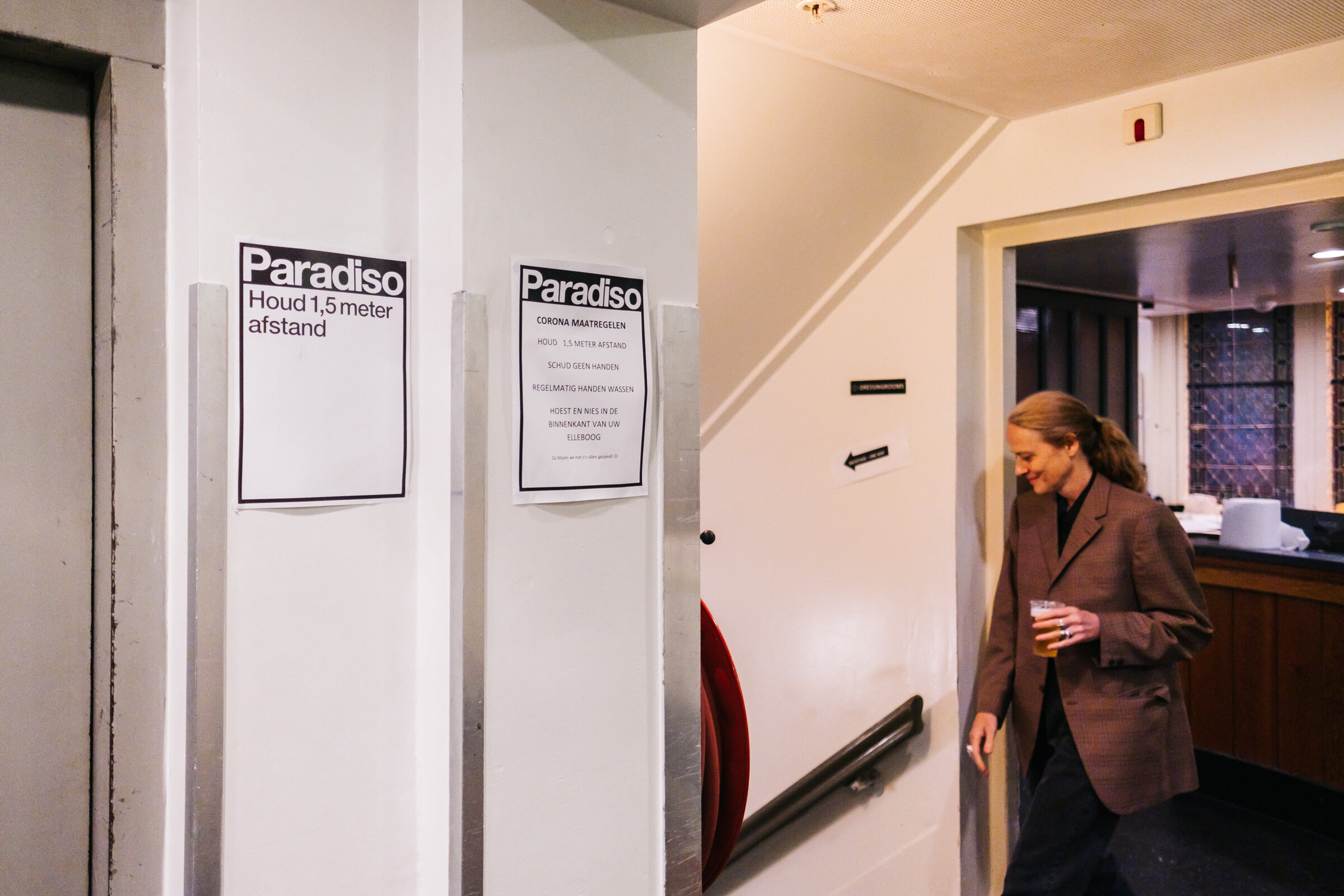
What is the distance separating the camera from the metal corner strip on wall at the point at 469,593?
104 cm

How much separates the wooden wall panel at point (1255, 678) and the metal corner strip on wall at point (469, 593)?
3.90 m

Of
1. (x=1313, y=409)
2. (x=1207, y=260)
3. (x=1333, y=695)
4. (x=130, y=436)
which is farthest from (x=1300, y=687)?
(x=130, y=436)

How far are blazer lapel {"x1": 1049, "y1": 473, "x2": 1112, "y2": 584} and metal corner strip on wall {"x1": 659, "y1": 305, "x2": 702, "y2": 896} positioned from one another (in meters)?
1.51

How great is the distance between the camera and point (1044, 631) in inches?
87.9

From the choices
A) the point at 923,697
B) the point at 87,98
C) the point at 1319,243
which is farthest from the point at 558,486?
the point at 1319,243

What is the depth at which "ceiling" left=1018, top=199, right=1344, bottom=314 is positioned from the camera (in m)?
2.68

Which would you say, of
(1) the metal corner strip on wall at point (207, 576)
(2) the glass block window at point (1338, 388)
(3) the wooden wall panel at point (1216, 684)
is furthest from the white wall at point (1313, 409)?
(1) the metal corner strip on wall at point (207, 576)

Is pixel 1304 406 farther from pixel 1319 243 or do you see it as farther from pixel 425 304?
pixel 425 304

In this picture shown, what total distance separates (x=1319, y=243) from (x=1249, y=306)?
282 cm

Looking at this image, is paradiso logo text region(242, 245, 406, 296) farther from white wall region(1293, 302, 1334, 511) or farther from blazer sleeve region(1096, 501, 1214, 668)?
white wall region(1293, 302, 1334, 511)

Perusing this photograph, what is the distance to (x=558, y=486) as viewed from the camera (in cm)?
111

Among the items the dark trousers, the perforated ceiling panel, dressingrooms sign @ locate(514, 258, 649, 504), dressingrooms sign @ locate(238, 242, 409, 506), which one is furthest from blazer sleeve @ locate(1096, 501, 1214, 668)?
dressingrooms sign @ locate(238, 242, 409, 506)

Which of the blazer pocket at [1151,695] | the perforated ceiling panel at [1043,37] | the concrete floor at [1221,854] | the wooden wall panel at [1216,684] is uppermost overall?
the perforated ceiling panel at [1043,37]

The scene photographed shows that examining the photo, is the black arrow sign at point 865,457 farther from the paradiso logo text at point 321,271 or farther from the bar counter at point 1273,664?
the bar counter at point 1273,664
